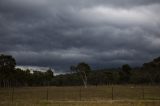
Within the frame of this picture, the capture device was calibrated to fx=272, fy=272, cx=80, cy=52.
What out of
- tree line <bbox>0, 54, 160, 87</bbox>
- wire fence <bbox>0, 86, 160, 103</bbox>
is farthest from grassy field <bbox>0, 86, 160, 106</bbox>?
tree line <bbox>0, 54, 160, 87</bbox>

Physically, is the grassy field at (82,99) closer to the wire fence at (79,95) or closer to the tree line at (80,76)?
the wire fence at (79,95)

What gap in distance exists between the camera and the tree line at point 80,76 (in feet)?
345

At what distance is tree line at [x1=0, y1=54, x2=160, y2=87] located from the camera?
105300 mm

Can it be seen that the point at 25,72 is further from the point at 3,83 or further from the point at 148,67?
the point at 148,67

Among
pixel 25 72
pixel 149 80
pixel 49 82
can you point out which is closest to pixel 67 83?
pixel 49 82

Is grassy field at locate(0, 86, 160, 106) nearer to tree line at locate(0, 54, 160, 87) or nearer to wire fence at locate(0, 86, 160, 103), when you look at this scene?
wire fence at locate(0, 86, 160, 103)

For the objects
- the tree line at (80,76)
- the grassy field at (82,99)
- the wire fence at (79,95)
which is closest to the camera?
the grassy field at (82,99)

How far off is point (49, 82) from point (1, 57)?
2118 inches

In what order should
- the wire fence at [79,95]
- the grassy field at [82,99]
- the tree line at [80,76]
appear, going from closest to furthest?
the grassy field at [82,99] → the wire fence at [79,95] → the tree line at [80,76]

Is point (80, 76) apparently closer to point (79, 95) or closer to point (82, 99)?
point (79, 95)

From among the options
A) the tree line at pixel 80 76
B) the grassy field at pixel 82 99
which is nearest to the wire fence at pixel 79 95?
the grassy field at pixel 82 99

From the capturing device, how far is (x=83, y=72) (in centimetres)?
12231

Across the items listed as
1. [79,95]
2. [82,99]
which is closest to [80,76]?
[79,95]

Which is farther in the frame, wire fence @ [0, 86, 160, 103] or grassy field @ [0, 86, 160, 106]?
wire fence @ [0, 86, 160, 103]
